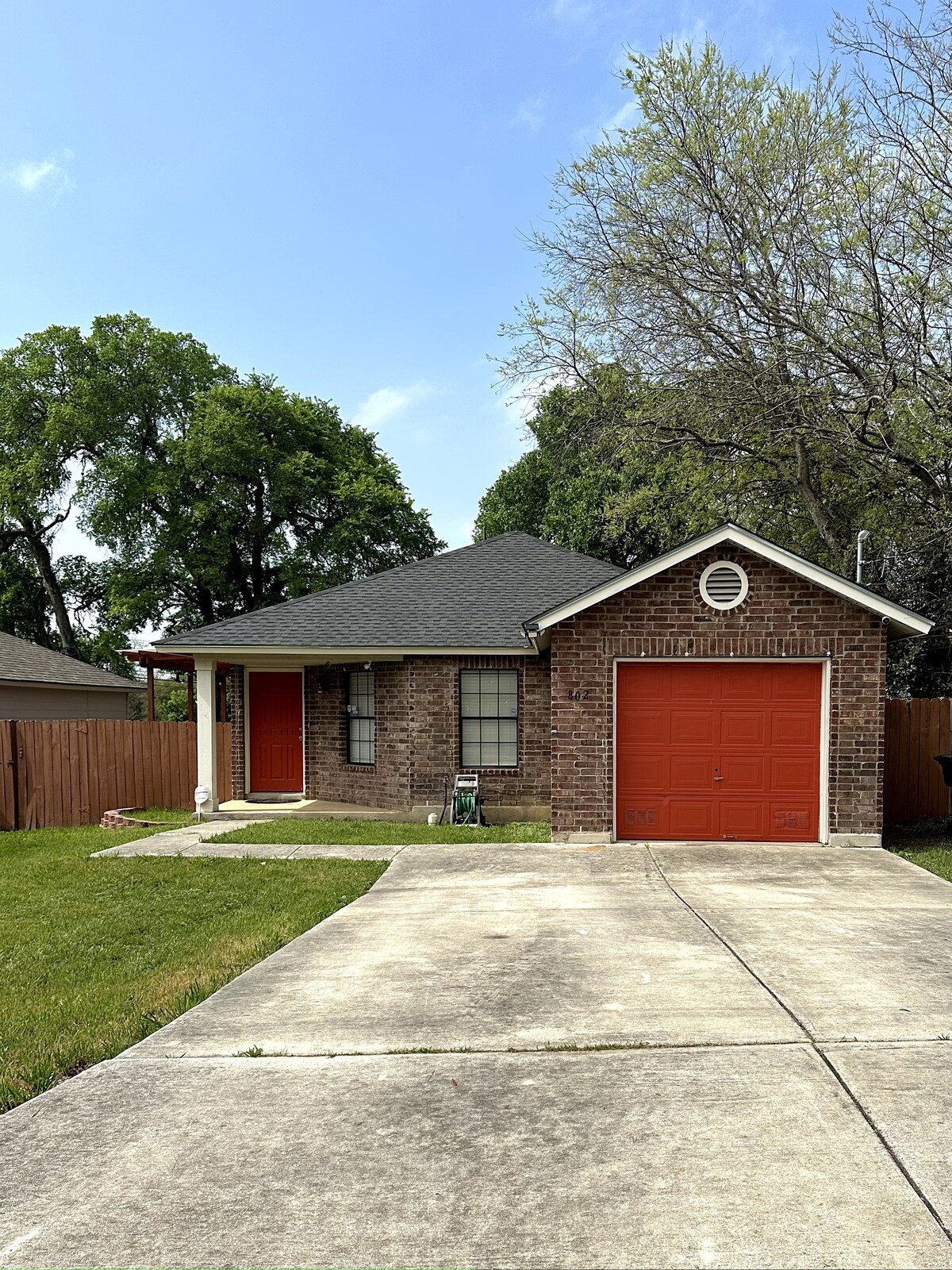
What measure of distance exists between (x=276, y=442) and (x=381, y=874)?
26.5 m

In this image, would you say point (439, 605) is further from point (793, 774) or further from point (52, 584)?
point (52, 584)

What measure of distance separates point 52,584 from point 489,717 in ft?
88.6

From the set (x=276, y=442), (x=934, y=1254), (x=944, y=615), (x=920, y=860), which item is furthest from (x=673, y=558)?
(x=276, y=442)

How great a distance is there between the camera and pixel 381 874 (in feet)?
33.4

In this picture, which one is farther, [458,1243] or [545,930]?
[545,930]

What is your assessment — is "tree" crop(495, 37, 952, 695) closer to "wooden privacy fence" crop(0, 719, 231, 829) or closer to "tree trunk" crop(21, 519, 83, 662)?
"wooden privacy fence" crop(0, 719, 231, 829)

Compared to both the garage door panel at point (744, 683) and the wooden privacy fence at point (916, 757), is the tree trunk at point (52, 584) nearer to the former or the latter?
the garage door panel at point (744, 683)

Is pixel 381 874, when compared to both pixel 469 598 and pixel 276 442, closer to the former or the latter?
pixel 469 598

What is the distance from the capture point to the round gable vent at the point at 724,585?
12.0 meters

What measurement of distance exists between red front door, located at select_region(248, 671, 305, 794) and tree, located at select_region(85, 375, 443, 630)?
16.6 metres

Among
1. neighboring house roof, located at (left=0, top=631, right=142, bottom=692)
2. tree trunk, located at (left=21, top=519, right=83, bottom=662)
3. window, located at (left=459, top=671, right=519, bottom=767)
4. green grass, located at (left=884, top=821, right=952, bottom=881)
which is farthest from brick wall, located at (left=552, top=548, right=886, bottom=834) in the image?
tree trunk, located at (left=21, top=519, right=83, bottom=662)

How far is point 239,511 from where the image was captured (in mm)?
34000

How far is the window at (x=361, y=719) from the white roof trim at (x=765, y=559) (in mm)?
4584

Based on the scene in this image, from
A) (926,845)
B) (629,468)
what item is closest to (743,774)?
(926,845)
